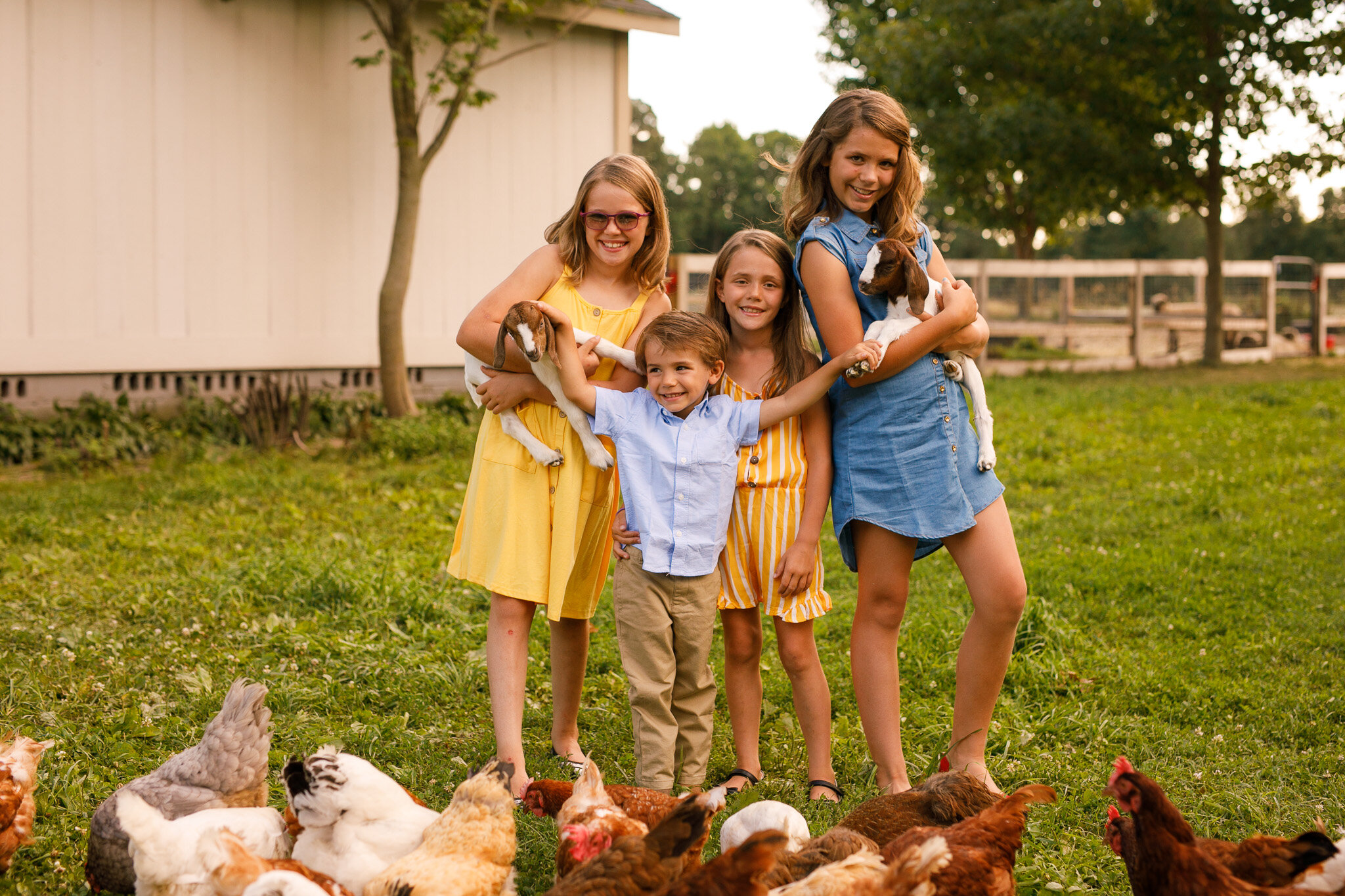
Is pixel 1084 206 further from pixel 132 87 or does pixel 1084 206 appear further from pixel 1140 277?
pixel 132 87

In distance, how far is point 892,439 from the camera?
331cm

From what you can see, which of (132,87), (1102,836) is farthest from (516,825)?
(132,87)

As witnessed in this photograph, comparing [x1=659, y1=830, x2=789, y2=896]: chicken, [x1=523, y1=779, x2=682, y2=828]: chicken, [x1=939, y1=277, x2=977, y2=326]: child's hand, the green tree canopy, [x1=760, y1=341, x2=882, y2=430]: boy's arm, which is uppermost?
the green tree canopy

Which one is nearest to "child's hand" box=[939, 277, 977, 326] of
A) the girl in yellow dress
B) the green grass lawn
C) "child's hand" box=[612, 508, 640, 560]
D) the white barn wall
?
the girl in yellow dress

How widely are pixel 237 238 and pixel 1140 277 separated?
13.8 meters

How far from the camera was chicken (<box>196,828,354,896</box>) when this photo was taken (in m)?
2.41

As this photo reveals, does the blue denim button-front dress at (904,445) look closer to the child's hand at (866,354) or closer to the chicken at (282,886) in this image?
the child's hand at (866,354)

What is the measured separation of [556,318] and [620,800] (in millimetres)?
1476

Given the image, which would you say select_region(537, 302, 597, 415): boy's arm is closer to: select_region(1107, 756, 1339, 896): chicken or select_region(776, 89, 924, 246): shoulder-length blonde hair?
select_region(776, 89, 924, 246): shoulder-length blonde hair

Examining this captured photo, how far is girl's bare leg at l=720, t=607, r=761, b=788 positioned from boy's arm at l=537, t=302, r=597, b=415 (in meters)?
0.87

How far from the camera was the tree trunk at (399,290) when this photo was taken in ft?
33.1

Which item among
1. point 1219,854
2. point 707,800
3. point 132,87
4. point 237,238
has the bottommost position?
point 1219,854

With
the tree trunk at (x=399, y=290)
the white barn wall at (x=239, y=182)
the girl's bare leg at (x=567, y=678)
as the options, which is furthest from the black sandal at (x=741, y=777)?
the white barn wall at (x=239, y=182)

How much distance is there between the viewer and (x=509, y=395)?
348 cm
